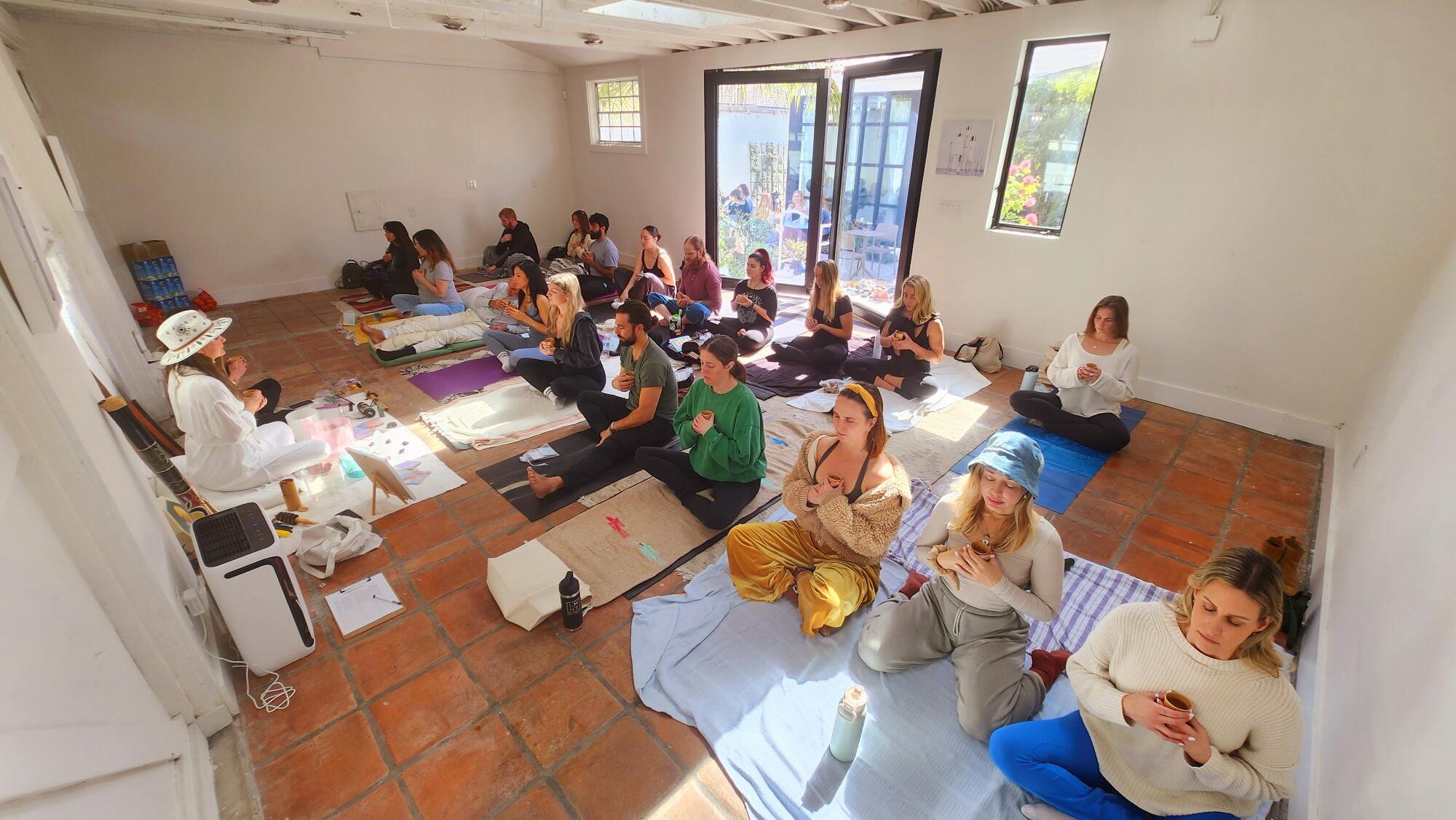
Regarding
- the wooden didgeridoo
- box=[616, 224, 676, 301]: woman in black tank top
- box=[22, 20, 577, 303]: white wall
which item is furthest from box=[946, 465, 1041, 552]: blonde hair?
box=[22, 20, 577, 303]: white wall

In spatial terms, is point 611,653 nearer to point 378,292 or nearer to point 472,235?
point 378,292

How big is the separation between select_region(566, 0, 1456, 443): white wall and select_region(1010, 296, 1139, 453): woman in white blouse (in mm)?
968

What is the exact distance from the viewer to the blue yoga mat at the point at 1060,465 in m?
3.57

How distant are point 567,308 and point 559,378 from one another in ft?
Result: 1.98

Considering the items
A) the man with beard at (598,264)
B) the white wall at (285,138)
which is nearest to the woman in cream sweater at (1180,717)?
the man with beard at (598,264)

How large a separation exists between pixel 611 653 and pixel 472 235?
8020mm

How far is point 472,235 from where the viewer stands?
882 cm

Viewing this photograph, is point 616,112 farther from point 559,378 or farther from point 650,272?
point 559,378

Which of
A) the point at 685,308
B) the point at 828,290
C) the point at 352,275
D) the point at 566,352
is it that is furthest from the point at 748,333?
the point at 352,275

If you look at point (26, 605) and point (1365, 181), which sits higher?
point (1365, 181)

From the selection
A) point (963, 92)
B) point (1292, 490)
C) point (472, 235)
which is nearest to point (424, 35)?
point (472, 235)

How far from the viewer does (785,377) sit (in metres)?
5.22

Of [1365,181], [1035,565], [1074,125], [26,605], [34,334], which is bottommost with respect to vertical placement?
[1035,565]

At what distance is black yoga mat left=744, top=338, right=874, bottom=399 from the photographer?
499cm
